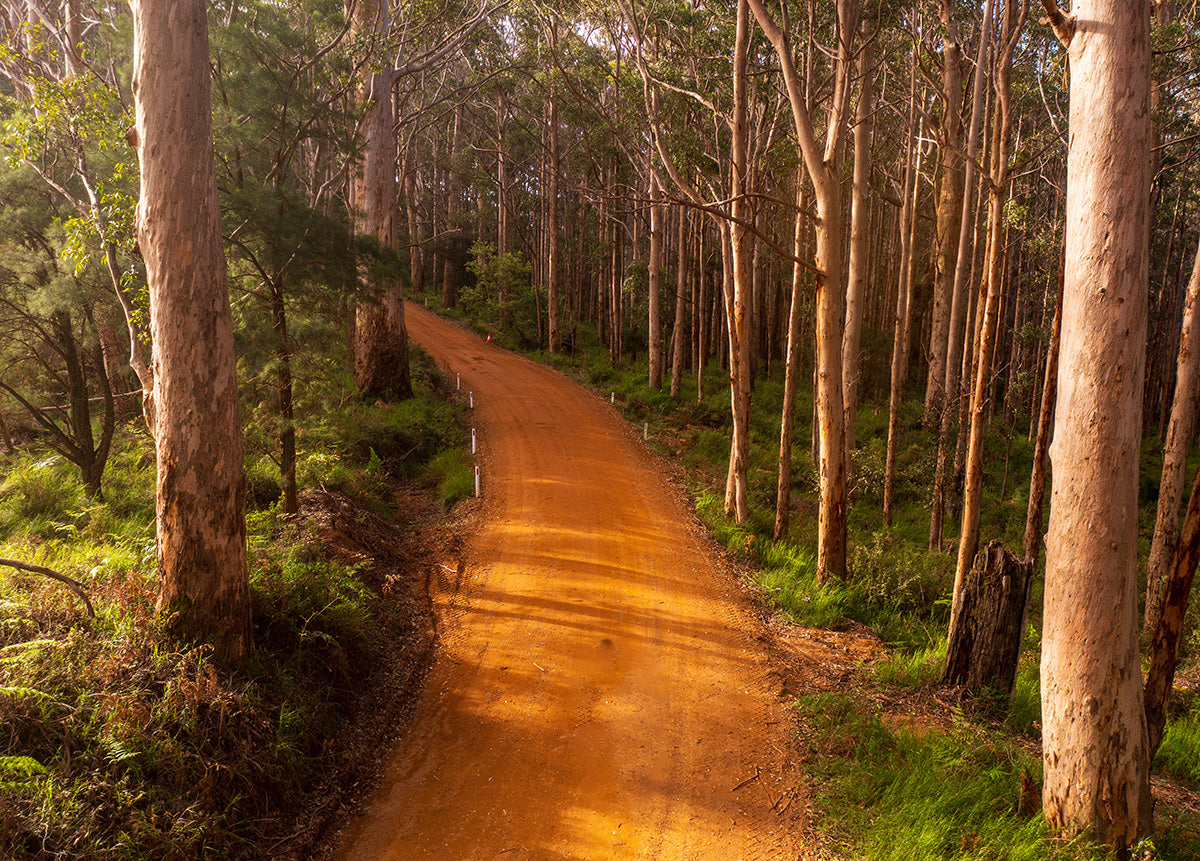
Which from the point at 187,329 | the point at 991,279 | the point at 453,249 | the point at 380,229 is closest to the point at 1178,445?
the point at 991,279

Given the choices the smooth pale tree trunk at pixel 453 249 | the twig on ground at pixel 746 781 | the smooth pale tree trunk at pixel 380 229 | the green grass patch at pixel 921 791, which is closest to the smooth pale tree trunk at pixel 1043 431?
the green grass patch at pixel 921 791

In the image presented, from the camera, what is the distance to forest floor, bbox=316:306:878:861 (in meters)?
5.75

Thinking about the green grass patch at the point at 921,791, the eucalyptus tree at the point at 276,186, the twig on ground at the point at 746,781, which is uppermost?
the eucalyptus tree at the point at 276,186

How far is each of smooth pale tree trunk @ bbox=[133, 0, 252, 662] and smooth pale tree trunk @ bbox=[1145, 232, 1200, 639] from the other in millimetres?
9437

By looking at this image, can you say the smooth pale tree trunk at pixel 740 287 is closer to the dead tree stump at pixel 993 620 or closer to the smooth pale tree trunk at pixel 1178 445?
the dead tree stump at pixel 993 620

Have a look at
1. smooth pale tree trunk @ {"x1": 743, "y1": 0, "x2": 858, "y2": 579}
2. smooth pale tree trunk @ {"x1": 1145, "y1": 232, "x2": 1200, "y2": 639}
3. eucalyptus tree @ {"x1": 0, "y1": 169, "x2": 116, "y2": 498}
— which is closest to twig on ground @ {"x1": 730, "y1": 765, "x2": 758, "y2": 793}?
smooth pale tree trunk @ {"x1": 743, "y1": 0, "x2": 858, "y2": 579}

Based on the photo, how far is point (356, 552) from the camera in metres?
10.1

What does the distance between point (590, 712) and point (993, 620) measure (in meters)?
4.33

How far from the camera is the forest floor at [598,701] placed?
575 cm

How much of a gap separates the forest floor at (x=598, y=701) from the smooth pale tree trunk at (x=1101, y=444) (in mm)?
2198

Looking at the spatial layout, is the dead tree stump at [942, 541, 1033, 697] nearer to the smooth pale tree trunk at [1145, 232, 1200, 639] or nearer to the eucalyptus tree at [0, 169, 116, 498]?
the smooth pale tree trunk at [1145, 232, 1200, 639]

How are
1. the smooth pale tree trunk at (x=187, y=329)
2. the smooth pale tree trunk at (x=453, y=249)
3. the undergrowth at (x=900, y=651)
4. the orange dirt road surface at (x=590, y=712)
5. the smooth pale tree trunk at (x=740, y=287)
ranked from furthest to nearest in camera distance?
the smooth pale tree trunk at (x=453, y=249) < the smooth pale tree trunk at (x=740, y=287) < the smooth pale tree trunk at (x=187, y=329) < the orange dirt road surface at (x=590, y=712) < the undergrowth at (x=900, y=651)

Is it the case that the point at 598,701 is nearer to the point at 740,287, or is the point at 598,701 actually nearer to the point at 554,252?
the point at 740,287

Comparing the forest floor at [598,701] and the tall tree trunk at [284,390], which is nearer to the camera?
the forest floor at [598,701]
